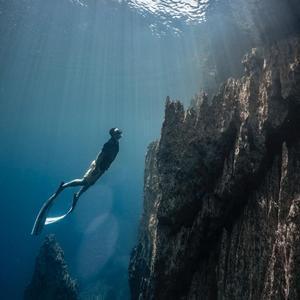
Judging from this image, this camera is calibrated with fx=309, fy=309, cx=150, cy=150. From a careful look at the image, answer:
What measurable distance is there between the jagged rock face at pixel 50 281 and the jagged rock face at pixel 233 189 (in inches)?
628

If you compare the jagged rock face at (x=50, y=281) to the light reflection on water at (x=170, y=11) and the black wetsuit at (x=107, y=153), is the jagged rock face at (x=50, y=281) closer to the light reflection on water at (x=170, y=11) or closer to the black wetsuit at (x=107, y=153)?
the black wetsuit at (x=107, y=153)

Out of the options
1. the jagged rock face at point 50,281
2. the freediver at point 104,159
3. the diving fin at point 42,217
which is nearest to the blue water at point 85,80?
the jagged rock face at point 50,281

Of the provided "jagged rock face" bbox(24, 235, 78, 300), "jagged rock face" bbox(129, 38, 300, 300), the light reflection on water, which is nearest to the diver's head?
"jagged rock face" bbox(129, 38, 300, 300)

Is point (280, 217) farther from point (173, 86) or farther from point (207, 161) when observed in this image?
point (173, 86)

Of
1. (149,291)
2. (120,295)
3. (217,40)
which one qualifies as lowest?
(120,295)

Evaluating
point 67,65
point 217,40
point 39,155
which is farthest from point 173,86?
point 39,155

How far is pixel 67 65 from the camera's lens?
38188 millimetres

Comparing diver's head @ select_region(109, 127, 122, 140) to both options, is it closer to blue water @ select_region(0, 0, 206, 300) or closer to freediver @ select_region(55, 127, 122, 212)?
freediver @ select_region(55, 127, 122, 212)

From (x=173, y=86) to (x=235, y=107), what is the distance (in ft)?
116

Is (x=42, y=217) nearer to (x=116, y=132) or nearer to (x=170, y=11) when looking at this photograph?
(x=116, y=132)

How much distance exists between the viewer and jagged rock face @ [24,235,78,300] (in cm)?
2112

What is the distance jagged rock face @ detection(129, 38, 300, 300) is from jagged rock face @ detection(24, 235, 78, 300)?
1595 cm

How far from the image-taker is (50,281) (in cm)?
2130

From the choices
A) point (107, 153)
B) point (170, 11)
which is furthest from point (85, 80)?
point (107, 153)
